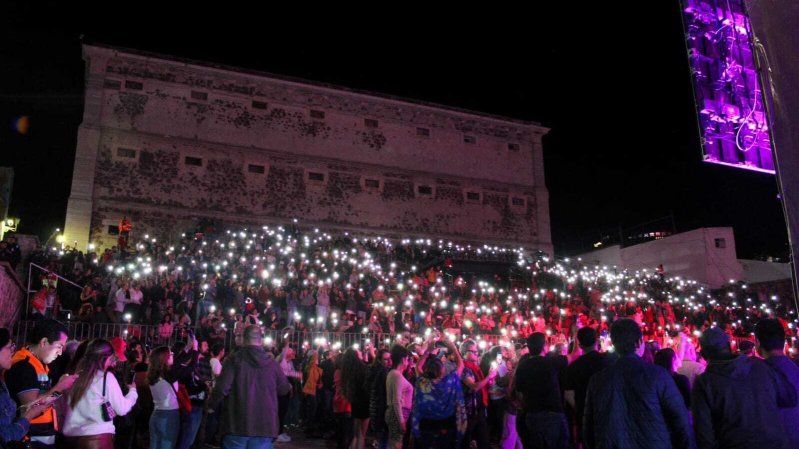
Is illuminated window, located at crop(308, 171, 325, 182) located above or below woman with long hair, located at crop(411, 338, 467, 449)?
above

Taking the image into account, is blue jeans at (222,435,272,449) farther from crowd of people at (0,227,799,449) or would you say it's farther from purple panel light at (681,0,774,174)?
purple panel light at (681,0,774,174)

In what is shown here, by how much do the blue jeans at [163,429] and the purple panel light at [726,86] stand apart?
7.75 m

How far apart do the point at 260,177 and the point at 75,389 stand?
2194 centimetres

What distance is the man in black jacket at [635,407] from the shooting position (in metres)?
3.31

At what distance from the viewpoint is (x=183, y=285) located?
48.0 ft

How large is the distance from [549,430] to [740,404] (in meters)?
2.09

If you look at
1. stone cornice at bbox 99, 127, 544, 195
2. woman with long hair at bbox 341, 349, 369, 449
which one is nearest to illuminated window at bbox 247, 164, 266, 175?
stone cornice at bbox 99, 127, 544, 195

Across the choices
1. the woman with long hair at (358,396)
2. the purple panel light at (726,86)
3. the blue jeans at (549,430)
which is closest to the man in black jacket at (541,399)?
the blue jeans at (549,430)

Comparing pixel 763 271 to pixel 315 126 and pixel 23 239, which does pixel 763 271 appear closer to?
pixel 315 126

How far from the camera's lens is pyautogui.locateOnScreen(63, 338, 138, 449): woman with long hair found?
4242 mm

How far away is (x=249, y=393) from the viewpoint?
491 centimetres

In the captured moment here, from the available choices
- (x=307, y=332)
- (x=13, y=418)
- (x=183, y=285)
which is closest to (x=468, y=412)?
(x=13, y=418)

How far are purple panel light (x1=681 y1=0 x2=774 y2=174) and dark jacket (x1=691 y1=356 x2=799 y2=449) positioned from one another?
5.11 meters

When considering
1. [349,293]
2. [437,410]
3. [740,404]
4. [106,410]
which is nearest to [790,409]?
[740,404]
